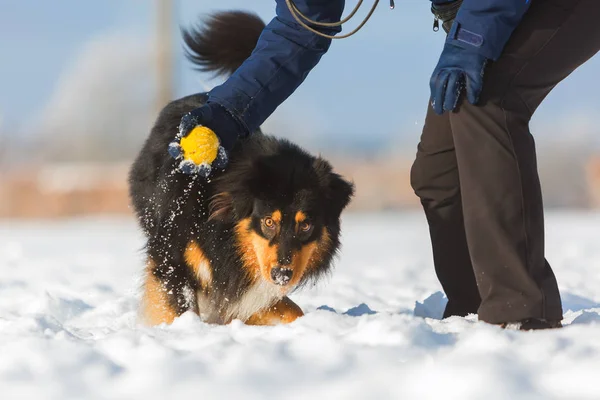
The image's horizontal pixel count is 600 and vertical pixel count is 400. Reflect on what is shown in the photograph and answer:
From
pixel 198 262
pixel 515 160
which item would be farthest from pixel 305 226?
pixel 515 160

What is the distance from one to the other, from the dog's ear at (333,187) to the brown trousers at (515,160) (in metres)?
0.97

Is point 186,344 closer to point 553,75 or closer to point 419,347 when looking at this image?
point 419,347

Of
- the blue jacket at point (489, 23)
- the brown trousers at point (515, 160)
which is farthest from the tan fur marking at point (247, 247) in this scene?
the blue jacket at point (489, 23)

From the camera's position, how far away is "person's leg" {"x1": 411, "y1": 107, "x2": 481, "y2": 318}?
3.15 m

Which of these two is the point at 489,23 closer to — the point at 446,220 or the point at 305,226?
the point at 446,220

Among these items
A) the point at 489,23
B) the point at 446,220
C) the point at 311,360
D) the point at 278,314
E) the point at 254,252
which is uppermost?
the point at 489,23

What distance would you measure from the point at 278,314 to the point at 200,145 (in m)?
1.04

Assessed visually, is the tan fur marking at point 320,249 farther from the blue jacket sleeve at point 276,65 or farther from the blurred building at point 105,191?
the blurred building at point 105,191

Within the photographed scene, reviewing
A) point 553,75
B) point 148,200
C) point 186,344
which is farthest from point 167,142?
point 553,75

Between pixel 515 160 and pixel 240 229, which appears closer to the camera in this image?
pixel 515 160

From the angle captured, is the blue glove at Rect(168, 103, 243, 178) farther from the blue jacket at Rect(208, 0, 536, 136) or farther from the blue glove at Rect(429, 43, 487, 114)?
the blue glove at Rect(429, 43, 487, 114)

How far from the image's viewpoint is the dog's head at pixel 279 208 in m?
3.26

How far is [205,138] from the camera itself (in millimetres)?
2965

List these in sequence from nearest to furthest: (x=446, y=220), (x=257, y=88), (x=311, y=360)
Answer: (x=311, y=360) < (x=257, y=88) < (x=446, y=220)
